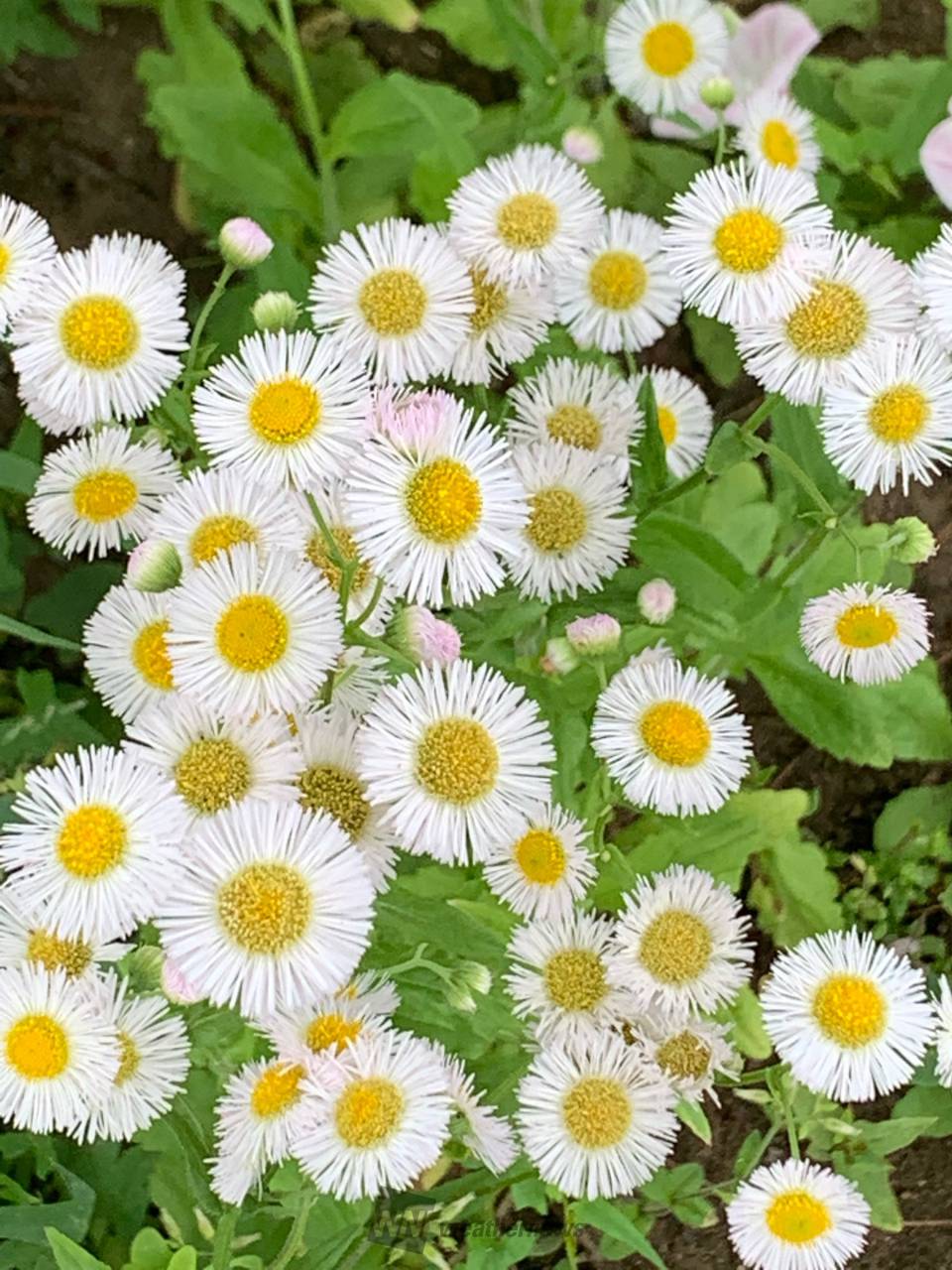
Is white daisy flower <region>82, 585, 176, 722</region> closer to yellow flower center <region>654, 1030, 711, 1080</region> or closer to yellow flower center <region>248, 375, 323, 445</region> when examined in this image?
yellow flower center <region>248, 375, 323, 445</region>

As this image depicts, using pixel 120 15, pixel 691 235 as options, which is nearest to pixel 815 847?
pixel 691 235

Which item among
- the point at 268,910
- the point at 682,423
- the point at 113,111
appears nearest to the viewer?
the point at 268,910

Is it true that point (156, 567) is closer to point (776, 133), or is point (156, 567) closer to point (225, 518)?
point (225, 518)

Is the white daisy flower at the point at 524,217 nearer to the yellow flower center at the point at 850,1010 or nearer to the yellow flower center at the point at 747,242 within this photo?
the yellow flower center at the point at 747,242

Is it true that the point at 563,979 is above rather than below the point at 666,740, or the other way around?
below

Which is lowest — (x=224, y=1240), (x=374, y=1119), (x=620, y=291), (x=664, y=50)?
(x=224, y=1240)

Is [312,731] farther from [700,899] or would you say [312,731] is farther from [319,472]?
[700,899]

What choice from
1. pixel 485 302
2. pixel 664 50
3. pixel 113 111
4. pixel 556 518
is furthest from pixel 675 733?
pixel 113 111

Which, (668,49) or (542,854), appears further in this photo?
(668,49)
